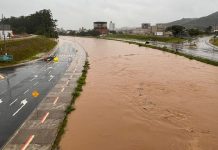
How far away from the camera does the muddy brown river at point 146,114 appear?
65.9 feet

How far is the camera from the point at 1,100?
1172 inches

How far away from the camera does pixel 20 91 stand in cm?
3344

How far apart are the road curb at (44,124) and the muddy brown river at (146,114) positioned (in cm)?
108

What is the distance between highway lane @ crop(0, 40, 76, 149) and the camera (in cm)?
2323

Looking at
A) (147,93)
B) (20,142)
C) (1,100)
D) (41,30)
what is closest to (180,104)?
(147,93)

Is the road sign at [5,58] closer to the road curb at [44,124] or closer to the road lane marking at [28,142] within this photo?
the road curb at [44,124]

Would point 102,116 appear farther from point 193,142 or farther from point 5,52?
point 5,52

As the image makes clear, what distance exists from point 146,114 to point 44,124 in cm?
912

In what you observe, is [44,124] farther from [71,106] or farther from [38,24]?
[38,24]

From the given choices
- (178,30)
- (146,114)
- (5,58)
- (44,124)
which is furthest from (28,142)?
(178,30)

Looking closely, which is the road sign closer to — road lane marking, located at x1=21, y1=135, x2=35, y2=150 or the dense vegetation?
road lane marking, located at x1=21, y1=135, x2=35, y2=150

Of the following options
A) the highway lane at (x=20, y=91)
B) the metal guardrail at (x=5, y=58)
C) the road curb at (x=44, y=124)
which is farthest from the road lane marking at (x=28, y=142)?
the metal guardrail at (x=5, y=58)

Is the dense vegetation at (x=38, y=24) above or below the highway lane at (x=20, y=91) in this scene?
above

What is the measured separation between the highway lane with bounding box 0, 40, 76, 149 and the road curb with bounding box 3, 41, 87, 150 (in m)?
0.70
